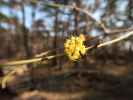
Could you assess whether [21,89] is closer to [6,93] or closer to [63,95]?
[6,93]

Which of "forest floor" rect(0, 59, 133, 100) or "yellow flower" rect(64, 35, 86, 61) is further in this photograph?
"forest floor" rect(0, 59, 133, 100)

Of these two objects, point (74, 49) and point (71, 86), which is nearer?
point (74, 49)

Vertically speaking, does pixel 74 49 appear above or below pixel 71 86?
above

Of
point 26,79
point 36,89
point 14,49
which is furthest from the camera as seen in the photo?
point 14,49

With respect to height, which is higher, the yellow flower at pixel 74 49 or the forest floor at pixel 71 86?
the yellow flower at pixel 74 49

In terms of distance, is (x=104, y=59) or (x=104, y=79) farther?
(x=104, y=59)

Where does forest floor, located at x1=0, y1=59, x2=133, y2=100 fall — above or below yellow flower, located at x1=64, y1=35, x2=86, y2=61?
below

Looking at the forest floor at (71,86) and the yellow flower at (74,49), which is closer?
the yellow flower at (74,49)

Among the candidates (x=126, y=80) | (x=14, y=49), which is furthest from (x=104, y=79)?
(x=14, y=49)

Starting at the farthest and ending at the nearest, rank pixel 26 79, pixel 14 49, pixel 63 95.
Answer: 1. pixel 14 49
2. pixel 26 79
3. pixel 63 95

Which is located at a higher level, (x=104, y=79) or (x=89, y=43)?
(x=89, y=43)
